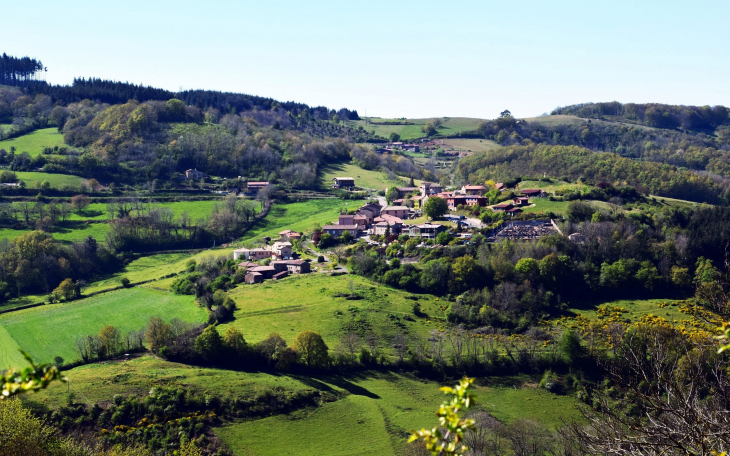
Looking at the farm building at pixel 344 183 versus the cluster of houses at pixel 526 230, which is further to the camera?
the farm building at pixel 344 183

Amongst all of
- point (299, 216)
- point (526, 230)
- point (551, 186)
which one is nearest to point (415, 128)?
point (551, 186)

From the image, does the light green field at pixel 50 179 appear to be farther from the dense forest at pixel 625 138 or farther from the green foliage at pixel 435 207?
the dense forest at pixel 625 138

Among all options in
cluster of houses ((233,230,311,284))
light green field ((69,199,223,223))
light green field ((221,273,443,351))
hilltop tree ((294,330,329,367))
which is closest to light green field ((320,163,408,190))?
light green field ((69,199,223,223))

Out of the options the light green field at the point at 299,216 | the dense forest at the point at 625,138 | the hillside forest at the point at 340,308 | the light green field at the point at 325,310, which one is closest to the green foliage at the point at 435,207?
the hillside forest at the point at 340,308

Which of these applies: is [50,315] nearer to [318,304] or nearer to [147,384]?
[147,384]

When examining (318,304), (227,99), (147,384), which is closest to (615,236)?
(318,304)
